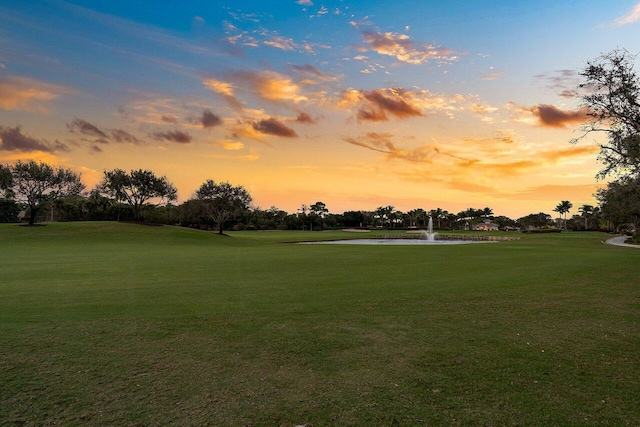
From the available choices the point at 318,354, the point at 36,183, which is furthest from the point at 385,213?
the point at 318,354

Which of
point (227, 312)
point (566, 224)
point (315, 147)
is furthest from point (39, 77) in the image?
point (566, 224)

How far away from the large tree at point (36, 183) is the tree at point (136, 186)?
6.46 meters

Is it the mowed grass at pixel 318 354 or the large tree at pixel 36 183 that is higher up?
the large tree at pixel 36 183

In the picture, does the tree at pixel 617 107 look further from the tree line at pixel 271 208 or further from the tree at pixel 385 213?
the tree at pixel 385 213

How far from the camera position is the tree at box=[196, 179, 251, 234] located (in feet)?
251

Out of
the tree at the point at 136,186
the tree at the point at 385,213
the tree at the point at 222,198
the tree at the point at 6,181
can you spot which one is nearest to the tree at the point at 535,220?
the tree at the point at 385,213

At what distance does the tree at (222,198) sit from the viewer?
7638 cm

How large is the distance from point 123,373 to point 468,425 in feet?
16.4

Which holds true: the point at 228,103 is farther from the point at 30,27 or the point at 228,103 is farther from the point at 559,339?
the point at 559,339

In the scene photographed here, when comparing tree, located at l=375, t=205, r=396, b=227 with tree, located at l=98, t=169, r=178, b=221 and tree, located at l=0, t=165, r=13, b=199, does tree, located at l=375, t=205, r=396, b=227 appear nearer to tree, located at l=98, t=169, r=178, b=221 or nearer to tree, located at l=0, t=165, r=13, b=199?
tree, located at l=98, t=169, r=178, b=221

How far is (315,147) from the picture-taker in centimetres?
4712

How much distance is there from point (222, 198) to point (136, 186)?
16318 millimetres

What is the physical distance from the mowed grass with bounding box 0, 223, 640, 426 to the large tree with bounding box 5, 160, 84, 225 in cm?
5683

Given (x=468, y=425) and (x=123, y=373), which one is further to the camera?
(x=123, y=373)
